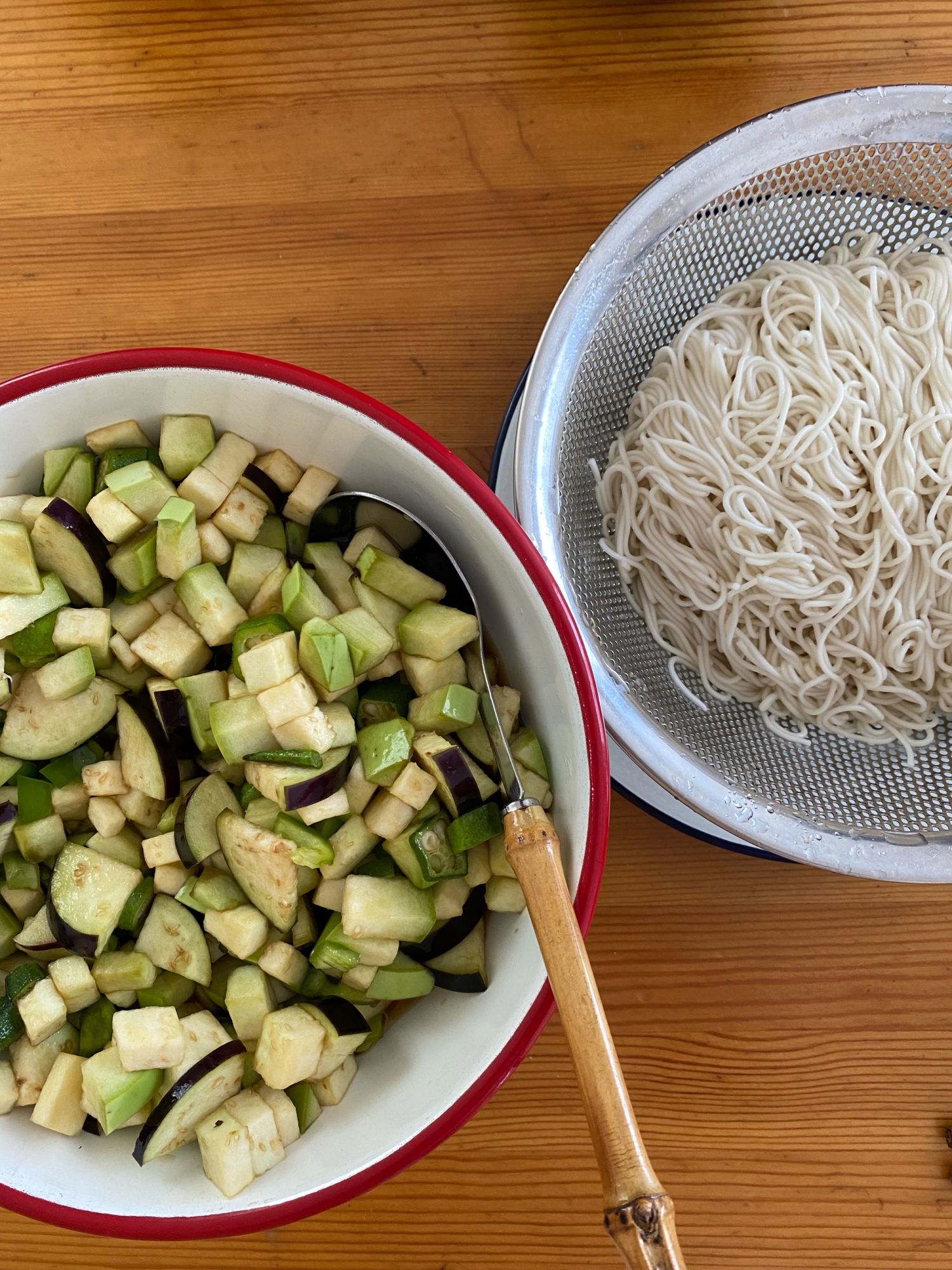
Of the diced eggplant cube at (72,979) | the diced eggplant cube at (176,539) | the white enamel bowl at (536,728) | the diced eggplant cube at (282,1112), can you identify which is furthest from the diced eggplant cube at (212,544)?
the diced eggplant cube at (282,1112)

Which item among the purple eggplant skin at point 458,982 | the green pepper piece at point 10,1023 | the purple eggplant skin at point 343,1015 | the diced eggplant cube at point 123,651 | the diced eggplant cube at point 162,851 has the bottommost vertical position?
the purple eggplant skin at point 458,982

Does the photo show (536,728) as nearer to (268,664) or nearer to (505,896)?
(505,896)

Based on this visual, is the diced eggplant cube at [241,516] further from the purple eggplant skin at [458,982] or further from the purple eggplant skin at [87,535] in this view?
the purple eggplant skin at [458,982]

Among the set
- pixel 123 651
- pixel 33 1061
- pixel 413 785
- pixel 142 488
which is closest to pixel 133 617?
pixel 123 651

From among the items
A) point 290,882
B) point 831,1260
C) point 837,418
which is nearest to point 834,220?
point 837,418

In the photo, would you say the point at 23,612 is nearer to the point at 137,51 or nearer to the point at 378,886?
the point at 378,886

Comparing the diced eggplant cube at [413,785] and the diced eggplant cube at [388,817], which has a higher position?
the diced eggplant cube at [413,785]
